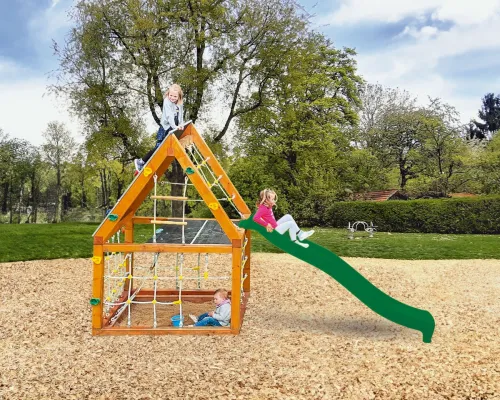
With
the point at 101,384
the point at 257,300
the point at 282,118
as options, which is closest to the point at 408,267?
the point at 257,300

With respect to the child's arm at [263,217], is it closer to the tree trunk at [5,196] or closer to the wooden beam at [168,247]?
the wooden beam at [168,247]

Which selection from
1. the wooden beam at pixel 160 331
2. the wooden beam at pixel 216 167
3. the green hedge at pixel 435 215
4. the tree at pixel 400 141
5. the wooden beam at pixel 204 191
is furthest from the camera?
the tree at pixel 400 141

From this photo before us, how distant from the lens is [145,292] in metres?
8.62

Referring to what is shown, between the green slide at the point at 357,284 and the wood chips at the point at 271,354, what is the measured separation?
10.6 inches

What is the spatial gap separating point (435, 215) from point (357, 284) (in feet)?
61.0

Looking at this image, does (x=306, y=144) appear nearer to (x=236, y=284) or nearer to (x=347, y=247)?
(x=347, y=247)

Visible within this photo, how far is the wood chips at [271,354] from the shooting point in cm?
481

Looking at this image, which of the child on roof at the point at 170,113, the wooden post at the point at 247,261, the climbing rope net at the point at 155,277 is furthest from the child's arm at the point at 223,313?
the child on roof at the point at 170,113

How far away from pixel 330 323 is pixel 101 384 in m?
3.65

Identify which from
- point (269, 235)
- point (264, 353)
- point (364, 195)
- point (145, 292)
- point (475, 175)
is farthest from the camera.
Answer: point (364, 195)

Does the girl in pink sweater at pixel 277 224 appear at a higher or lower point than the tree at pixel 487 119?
lower

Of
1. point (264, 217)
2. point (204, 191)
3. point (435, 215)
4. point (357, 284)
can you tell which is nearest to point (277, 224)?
point (264, 217)

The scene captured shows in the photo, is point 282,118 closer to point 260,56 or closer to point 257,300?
point 260,56

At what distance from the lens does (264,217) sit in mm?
6621
